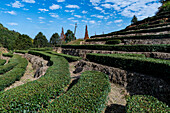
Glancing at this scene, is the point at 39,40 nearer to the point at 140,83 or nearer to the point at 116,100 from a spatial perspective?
the point at 116,100

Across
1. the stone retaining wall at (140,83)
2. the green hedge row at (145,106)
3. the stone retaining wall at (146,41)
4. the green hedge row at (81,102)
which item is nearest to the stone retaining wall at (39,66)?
the green hedge row at (81,102)

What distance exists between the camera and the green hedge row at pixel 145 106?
9.56ft

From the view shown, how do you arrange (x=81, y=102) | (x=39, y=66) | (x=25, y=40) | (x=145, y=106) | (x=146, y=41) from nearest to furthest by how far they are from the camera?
1. (x=145, y=106)
2. (x=81, y=102)
3. (x=146, y=41)
4. (x=39, y=66)
5. (x=25, y=40)

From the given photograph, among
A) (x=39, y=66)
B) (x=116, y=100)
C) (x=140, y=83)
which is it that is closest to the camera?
(x=116, y=100)

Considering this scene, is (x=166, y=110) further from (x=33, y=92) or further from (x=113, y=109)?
(x=33, y=92)

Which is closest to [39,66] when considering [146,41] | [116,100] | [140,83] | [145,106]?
[116,100]

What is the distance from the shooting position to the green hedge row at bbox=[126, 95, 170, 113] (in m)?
2.91

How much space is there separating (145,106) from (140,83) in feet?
8.60

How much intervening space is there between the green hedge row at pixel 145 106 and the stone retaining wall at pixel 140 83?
1.74 meters

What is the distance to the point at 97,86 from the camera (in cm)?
462

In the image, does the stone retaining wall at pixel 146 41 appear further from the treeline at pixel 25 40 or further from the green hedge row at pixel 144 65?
the treeline at pixel 25 40

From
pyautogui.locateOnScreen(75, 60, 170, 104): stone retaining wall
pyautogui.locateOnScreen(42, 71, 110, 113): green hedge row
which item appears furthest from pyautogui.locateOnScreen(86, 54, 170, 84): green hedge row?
pyautogui.locateOnScreen(42, 71, 110, 113): green hedge row

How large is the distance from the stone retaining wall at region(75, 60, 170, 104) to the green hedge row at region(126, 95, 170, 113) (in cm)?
174

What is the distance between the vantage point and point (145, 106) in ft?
→ 10.3
